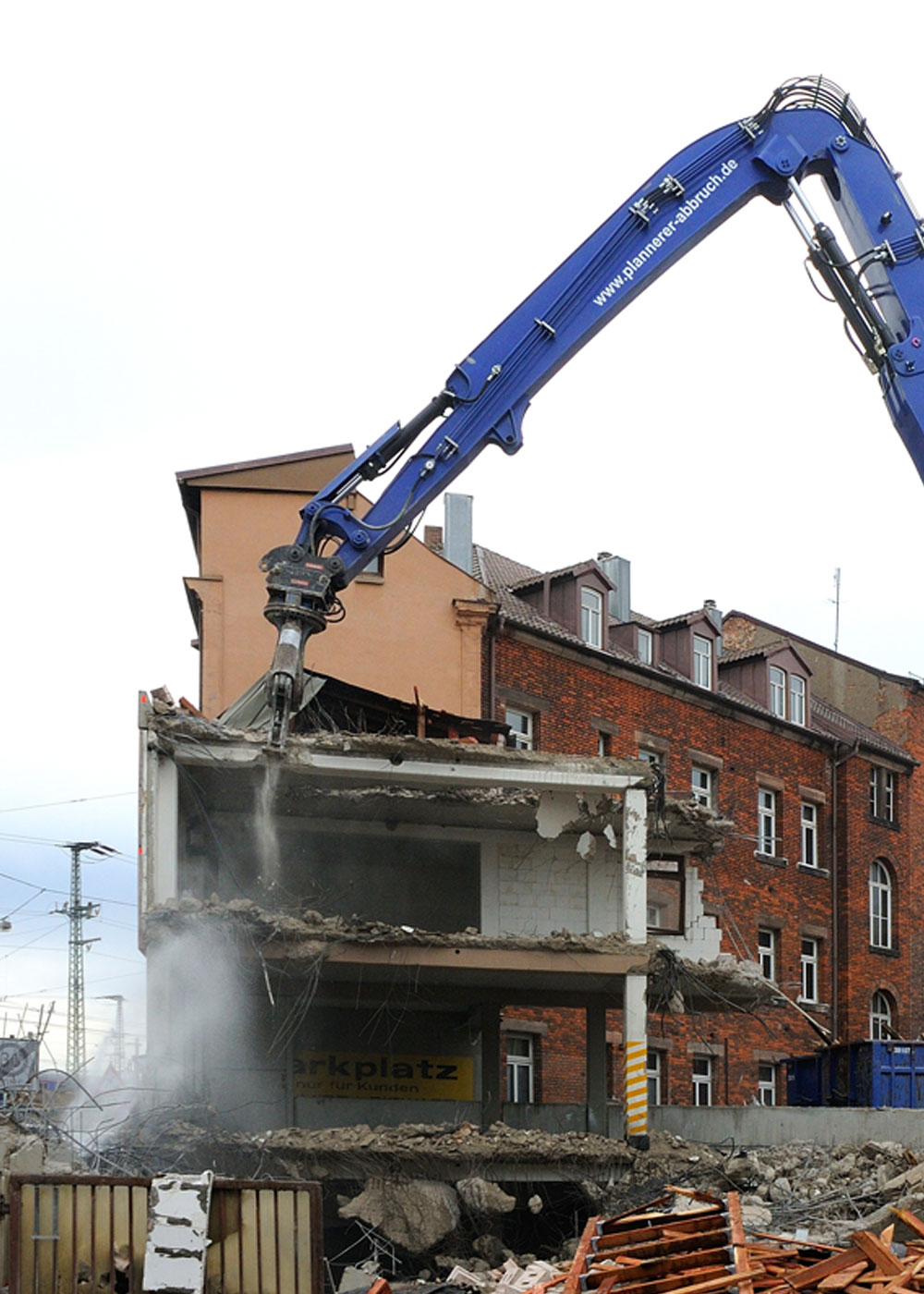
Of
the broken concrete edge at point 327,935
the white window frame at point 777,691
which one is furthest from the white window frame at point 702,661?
the broken concrete edge at point 327,935

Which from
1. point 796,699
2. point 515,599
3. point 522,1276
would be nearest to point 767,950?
point 796,699

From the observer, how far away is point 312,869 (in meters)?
29.3

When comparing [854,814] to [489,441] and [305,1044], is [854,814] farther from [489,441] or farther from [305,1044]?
[489,441]

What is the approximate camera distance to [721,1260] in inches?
571

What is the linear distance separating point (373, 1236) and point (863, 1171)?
6.19 m

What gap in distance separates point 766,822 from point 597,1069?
15.3 metres

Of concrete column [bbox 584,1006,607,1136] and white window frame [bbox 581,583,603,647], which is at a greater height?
white window frame [bbox 581,583,603,647]

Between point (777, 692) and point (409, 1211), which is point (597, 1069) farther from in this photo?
point (777, 692)

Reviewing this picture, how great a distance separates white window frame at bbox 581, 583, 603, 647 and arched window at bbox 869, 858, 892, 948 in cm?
1042

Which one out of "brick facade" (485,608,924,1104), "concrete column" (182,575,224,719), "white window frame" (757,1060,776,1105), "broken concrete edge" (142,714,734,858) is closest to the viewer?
"broken concrete edge" (142,714,734,858)

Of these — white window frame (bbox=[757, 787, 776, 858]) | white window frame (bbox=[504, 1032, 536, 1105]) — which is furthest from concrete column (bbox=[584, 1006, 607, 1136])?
white window frame (bbox=[757, 787, 776, 858])

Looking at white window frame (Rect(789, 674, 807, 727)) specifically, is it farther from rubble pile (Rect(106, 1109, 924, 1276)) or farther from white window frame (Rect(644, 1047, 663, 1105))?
rubble pile (Rect(106, 1109, 924, 1276))

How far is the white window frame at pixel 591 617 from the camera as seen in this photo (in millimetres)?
39250

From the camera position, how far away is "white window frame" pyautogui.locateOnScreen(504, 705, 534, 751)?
36.5m
